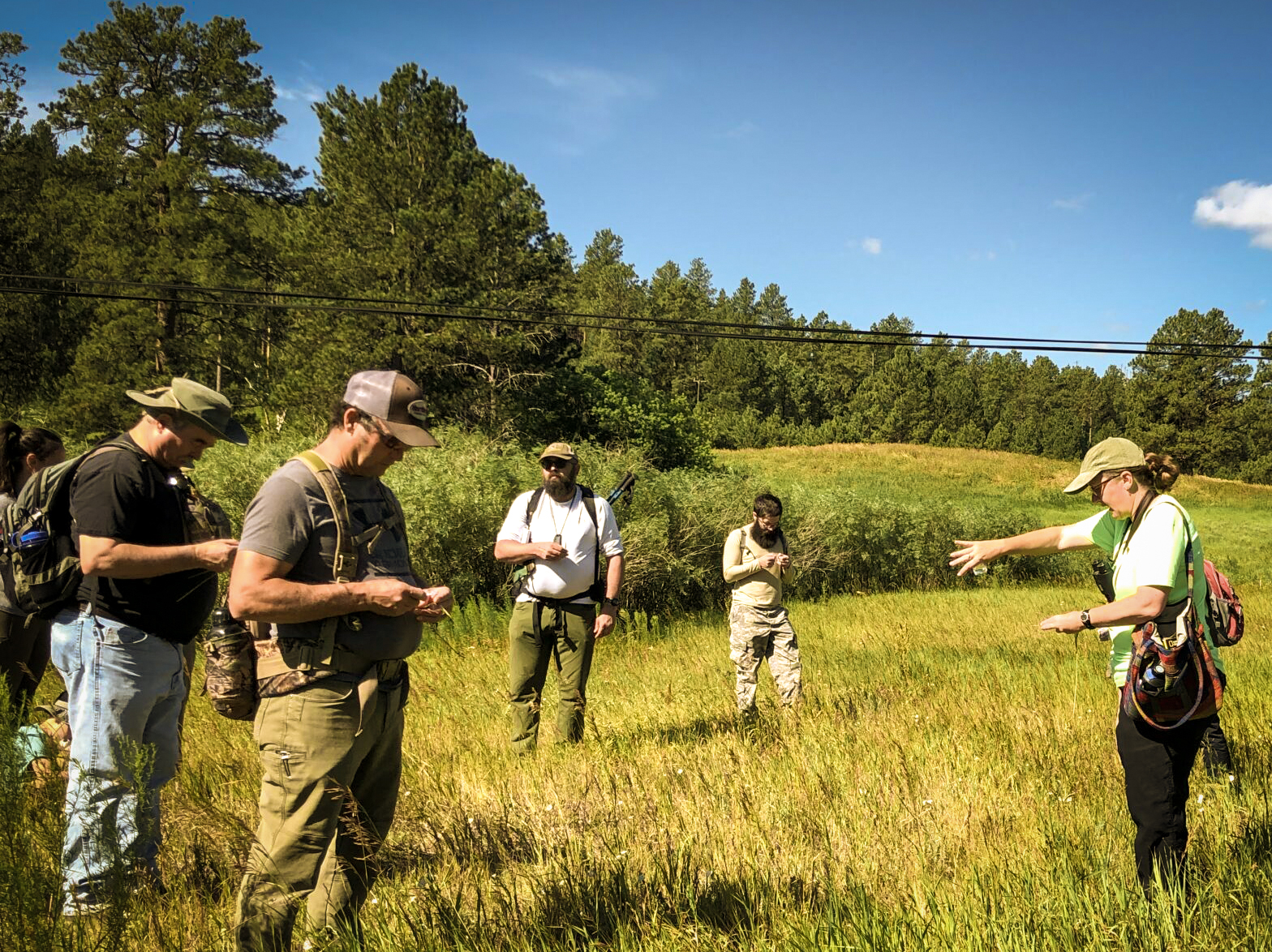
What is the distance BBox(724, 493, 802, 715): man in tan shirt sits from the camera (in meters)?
6.13

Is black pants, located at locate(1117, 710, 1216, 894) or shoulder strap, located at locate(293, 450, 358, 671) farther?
black pants, located at locate(1117, 710, 1216, 894)

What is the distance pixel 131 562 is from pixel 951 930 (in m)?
3.05

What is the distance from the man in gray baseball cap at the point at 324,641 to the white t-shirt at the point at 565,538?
7.48 feet

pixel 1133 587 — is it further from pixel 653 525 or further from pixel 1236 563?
pixel 1236 563

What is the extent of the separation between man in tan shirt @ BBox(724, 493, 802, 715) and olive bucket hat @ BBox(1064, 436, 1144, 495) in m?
2.98

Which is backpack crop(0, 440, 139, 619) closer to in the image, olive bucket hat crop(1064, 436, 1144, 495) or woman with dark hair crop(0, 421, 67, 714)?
woman with dark hair crop(0, 421, 67, 714)

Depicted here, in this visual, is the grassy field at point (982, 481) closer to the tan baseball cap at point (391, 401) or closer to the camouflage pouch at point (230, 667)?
the tan baseball cap at point (391, 401)

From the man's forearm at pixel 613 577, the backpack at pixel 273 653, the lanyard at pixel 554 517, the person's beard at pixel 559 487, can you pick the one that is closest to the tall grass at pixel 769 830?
the backpack at pixel 273 653

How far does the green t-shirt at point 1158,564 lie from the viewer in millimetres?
2875

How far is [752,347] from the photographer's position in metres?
82.0

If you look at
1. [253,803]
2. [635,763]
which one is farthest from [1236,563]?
[253,803]

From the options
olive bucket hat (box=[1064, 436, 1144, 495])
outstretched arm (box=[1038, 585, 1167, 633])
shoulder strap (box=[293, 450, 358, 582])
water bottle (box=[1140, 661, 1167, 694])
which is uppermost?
olive bucket hat (box=[1064, 436, 1144, 495])

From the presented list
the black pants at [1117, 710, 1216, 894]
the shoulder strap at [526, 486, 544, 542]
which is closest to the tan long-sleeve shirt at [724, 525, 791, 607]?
the shoulder strap at [526, 486, 544, 542]

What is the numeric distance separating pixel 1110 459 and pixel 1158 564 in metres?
0.45
